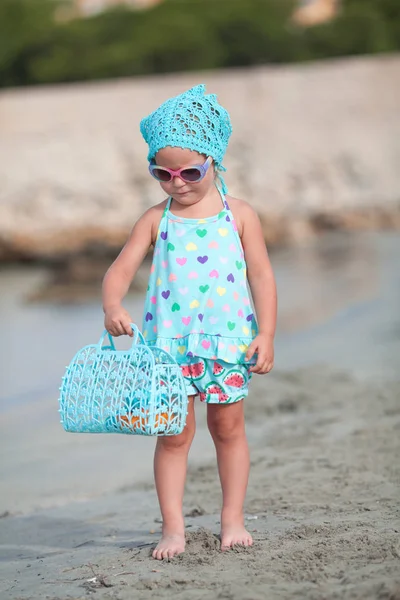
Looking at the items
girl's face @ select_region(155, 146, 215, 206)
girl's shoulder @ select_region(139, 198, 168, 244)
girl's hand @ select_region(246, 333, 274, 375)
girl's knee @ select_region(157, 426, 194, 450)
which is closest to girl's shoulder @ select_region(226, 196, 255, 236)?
girl's face @ select_region(155, 146, 215, 206)

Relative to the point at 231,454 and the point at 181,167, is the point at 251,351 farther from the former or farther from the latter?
the point at 181,167

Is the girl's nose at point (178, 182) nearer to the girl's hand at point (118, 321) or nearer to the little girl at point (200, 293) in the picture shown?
the little girl at point (200, 293)

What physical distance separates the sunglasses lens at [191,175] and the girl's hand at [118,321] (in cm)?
43

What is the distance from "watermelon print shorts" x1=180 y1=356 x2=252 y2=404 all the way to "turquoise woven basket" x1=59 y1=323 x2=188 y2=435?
8 cm

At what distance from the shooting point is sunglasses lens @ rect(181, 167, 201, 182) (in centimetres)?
280

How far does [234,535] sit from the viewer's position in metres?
2.74

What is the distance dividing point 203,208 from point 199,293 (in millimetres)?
275

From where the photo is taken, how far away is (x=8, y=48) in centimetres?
2295

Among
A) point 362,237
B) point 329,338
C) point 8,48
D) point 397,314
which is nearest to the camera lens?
point 329,338

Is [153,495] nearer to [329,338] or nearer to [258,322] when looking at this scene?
[258,322]

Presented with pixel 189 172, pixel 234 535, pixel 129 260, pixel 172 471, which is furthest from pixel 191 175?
pixel 234 535

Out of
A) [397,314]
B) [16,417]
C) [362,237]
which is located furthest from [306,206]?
[16,417]

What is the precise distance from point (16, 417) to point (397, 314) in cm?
317

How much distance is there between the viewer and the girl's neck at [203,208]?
9.49 ft
